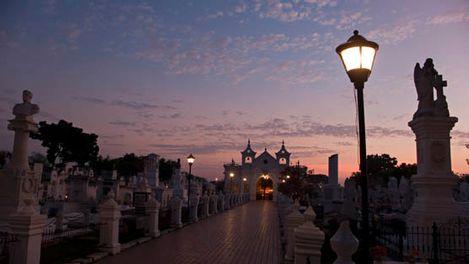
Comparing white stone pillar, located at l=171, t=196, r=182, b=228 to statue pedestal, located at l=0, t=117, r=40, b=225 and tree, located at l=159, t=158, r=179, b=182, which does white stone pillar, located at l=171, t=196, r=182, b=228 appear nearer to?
statue pedestal, located at l=0, t=117, r=40, b=225

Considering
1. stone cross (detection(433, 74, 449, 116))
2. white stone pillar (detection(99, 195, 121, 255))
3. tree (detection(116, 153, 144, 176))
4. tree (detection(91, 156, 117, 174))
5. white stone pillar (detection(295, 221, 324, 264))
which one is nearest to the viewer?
white stone pillar (detection(295, 221, 324, 264))

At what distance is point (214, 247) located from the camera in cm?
1430

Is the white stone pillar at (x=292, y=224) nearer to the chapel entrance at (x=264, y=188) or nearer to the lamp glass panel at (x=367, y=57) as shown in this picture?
the lamp glass panel at (x=367, y=57)

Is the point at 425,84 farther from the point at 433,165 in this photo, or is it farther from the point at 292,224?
the point at 292,224

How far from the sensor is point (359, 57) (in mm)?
5734

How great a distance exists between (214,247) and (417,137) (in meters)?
7.96

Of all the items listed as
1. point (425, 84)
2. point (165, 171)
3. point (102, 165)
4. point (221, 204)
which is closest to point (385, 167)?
point (165, 171)

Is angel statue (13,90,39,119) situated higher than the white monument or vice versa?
angel statue (13,90,39,119)

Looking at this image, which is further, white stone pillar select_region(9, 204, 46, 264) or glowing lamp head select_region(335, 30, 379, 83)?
white stone pillar select_region(9, 204, 46, 264)

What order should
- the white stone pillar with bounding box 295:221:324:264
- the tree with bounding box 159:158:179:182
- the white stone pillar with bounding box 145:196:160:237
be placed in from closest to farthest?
the white stone pillar with bounding box 295:221:324:264 < the white stone pillar with bounding box 145:196:160:237 < the tree with bounding box 159:158:179:182

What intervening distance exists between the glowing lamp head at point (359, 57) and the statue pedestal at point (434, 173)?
7.91 meters

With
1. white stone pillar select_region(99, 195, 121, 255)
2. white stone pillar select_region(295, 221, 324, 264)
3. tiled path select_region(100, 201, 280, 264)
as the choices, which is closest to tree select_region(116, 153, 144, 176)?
tiled path select_region(100, 201, 280, 264)

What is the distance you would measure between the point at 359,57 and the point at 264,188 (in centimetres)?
6840

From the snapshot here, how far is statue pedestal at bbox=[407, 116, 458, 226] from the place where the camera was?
39.9 feet
